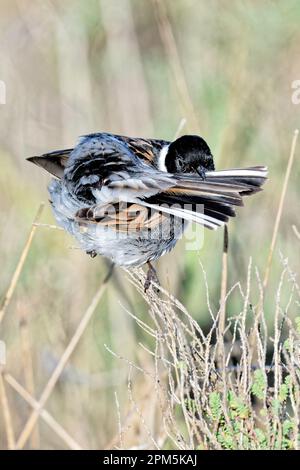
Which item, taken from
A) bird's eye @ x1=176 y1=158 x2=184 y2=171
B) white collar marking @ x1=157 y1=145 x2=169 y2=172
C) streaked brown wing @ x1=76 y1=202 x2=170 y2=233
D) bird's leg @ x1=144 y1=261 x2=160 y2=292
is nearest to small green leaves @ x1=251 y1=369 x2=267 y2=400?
bird's leg @ x1=144 y1=261 x2=160 y2=292

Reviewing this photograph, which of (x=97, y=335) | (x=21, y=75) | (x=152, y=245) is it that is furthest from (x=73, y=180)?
(x=21, y=75)

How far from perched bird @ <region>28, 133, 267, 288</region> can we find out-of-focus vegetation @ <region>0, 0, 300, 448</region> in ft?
2.32

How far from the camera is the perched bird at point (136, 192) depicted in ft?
9.89

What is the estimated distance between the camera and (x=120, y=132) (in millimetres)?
4723

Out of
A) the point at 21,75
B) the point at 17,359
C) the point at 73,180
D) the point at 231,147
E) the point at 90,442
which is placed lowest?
the point at 90,442

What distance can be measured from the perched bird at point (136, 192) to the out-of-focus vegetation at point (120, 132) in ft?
2.32

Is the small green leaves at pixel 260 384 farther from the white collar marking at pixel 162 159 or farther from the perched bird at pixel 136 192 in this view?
the white collar marking at pixel 162 159

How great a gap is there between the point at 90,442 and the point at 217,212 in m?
1.79

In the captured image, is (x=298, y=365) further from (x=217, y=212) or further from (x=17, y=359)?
(x=17, y=359)

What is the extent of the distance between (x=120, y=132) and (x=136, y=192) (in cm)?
167

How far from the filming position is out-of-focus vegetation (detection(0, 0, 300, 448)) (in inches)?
171

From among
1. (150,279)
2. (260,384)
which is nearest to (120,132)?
(150,279)

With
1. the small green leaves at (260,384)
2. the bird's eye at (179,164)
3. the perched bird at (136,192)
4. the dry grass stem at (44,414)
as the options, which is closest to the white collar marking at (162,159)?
the perched bird at (136,192)
